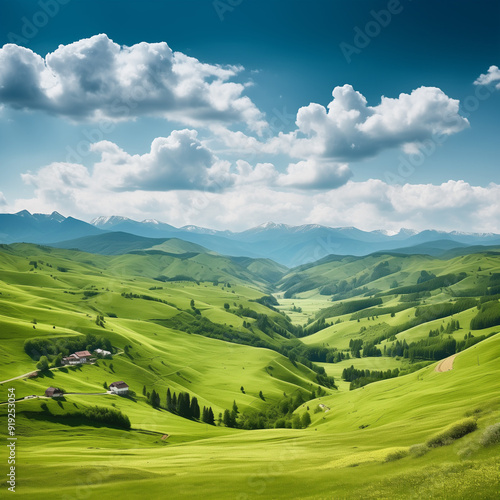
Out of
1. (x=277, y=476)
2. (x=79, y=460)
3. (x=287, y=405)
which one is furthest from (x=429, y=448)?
(x=287, y=405)

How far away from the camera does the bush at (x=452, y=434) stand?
44156mm

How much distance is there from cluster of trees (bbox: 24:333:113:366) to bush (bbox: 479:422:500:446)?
532ft

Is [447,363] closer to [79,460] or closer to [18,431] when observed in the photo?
[79,460]

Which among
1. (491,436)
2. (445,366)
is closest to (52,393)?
(491,436)

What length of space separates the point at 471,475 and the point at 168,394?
155 meters

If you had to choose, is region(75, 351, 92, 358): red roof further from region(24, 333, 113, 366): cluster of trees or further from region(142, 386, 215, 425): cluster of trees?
region(142, 386, 215, 425): cluster of trees

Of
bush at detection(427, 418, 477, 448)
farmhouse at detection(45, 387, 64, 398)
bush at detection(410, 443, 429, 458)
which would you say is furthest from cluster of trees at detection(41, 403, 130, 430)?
bush at detection(427, 418, 477, 448)

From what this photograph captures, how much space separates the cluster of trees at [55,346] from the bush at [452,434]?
513 feet

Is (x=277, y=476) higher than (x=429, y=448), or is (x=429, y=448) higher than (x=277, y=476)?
(x=429, y=448)

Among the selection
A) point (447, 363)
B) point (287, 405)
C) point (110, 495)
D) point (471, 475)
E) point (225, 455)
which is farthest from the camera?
point (287, 405)

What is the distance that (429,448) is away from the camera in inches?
1745

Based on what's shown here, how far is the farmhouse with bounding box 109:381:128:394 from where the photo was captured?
502ft

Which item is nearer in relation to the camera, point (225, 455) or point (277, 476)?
point (277, 476)

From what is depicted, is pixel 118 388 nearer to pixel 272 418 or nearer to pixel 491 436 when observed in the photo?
pixel 272 418
